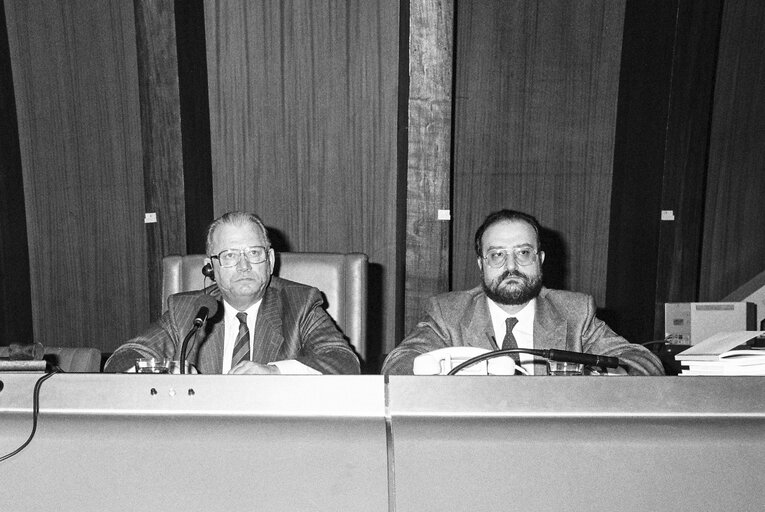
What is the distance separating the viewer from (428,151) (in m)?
3.55

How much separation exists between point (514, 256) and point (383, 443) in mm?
1284

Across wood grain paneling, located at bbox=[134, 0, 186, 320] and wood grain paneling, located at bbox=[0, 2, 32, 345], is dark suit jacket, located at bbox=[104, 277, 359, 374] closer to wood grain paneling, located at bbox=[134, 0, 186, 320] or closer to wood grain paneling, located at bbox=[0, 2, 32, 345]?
wood grain paneling, located at bbox=[134, 0, 186, 320]

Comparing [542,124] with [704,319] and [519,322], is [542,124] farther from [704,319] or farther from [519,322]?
[519,322]

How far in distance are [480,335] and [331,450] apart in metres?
1.24

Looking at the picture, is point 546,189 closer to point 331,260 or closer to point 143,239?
point 331,260

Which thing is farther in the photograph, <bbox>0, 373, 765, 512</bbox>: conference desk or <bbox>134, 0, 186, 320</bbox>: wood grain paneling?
<bbox>134, 0, 186, 320</bbox>: wood grain paneling

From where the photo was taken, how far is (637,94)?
3715mm

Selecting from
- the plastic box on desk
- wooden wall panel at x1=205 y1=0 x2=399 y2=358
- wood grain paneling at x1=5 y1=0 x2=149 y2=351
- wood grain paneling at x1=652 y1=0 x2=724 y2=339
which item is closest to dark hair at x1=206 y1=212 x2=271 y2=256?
wooden wall panel at x1=205 y1=0 x2=399 y2=358

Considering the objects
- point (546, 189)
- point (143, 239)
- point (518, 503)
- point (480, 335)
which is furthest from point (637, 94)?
point (518, 503)

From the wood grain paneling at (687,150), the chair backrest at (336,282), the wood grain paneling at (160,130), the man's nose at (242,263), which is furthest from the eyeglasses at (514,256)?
the wood grain paneling at (160,130)

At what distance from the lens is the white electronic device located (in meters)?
1.44

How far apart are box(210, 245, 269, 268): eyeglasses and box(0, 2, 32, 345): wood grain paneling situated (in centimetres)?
239

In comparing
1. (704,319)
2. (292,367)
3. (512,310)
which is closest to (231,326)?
(292,367)

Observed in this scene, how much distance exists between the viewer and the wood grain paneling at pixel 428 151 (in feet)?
11.3
